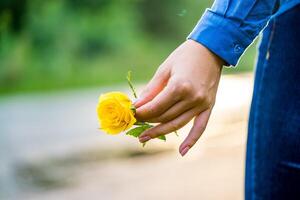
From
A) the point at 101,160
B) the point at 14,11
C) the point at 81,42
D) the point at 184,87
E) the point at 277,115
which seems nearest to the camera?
the point at 184,87

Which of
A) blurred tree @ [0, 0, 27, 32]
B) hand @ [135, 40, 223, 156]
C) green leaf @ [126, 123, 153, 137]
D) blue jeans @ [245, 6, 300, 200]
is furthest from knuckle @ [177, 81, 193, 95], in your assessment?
blurred tree @ [0, 0, 27, 32]

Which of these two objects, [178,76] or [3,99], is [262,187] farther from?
[3,99]

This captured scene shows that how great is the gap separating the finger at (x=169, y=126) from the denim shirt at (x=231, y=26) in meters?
0.12

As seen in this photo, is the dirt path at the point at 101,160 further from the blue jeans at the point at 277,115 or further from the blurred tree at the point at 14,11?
the blue jeans at the point at 277,115

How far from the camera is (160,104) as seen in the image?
1088 mm

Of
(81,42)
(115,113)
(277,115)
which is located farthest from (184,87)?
(81,42)

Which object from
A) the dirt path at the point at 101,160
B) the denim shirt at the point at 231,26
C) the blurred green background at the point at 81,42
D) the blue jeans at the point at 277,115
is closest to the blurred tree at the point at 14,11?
the blurred green background at the point at 81,42

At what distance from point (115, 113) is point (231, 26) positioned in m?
0.26

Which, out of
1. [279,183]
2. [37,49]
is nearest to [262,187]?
[279,183]

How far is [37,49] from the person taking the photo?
8.80m

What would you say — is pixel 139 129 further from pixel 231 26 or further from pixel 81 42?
pixel 81 42

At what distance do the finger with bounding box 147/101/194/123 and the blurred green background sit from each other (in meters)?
6.31

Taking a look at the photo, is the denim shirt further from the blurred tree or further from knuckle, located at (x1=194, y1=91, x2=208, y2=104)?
the blurred tree

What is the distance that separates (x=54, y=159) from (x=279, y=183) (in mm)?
3965
